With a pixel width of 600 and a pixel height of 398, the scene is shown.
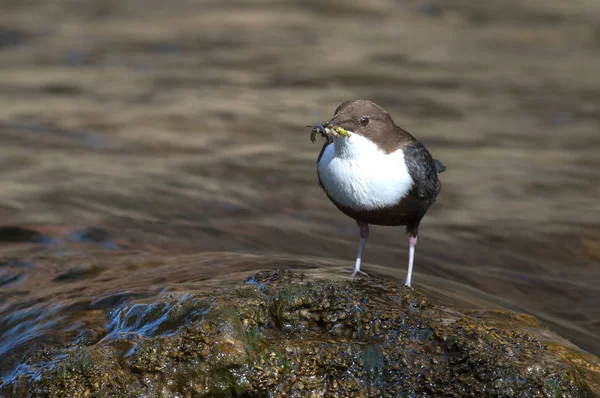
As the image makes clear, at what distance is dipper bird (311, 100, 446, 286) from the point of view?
4520mm

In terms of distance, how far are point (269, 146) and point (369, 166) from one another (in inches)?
173

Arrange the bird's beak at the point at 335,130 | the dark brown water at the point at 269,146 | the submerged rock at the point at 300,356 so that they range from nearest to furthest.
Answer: the submerged rock at the point at 300,356 < the bird's beak at the point at 335,130 < the dark brown water at the point at 269,146

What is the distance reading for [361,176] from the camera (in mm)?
4512

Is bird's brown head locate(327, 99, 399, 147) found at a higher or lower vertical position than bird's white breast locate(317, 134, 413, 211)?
higher

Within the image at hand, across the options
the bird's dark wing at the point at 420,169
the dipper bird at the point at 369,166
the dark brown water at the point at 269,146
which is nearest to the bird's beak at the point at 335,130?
Result: the dipper bird at the point at 369,166

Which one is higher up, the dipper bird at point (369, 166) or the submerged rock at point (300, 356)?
the dipper bird at point (369, 166)

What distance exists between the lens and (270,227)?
692cm

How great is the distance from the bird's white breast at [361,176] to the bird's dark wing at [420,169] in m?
0.12

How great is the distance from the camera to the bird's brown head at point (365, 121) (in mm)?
4547

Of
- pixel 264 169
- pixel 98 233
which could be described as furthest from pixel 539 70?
pixel 98 233

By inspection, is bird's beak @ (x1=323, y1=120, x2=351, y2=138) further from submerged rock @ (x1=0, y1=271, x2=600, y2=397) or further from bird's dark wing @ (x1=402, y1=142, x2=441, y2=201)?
submerged rock @ (x1=0, y1=271, x2=600, y2=397)

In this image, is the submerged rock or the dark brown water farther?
the dark brown water

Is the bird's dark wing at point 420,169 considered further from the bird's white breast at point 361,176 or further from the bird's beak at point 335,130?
the bird's beak at point 335,130

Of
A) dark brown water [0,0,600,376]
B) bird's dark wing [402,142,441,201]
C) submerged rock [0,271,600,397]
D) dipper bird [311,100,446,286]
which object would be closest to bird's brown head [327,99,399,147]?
dipper bird [311,100,446,286]
